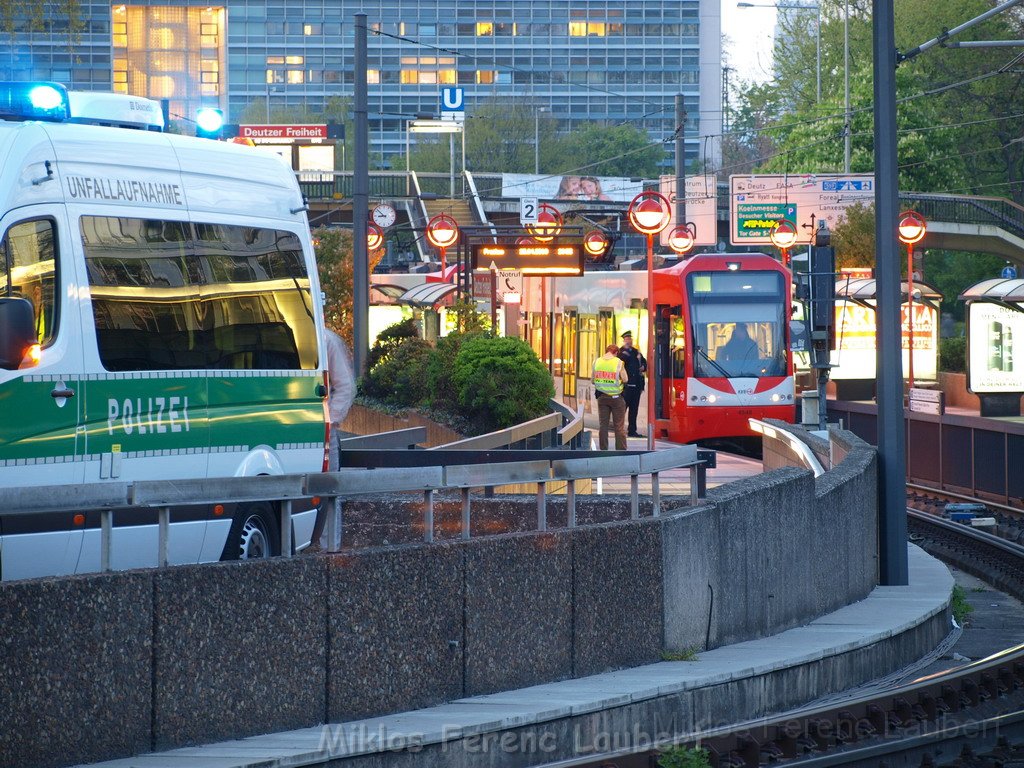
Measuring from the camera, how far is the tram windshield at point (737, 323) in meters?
30.9

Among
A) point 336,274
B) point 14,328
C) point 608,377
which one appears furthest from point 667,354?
point 14,328

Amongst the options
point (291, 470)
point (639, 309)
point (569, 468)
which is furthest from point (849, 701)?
point (639, 309)

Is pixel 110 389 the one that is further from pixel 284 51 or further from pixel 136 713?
pixel 284 51

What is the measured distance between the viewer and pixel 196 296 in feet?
32.7

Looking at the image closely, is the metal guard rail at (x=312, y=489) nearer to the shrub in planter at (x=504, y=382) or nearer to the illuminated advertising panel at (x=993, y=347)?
the shrub in planter at (x=504, y=382)

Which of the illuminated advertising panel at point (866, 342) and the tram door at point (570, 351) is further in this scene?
the illuminated advertising panel at point (866, 342)

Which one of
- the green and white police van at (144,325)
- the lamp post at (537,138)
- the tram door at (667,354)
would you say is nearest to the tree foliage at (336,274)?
the tram door at (667,354)

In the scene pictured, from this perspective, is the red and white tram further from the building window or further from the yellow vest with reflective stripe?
the building window

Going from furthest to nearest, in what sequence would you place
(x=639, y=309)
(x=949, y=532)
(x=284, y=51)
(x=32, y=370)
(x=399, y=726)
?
(x=284, y=51)
(x=639, y=309)
(x=949, y=532)
(x=32, y=370)
(x=399, y=726)

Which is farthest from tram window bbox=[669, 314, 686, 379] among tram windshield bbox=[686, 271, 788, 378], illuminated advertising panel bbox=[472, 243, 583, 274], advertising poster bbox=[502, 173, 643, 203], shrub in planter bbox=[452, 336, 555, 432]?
advertising poster bbox=[502, 173, 643, 203]

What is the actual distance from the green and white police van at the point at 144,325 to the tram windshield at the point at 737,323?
65.0ft

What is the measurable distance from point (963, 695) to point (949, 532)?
38.0ft

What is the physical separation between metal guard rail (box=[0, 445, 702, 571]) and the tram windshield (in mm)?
21075

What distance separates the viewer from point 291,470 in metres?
10.9
